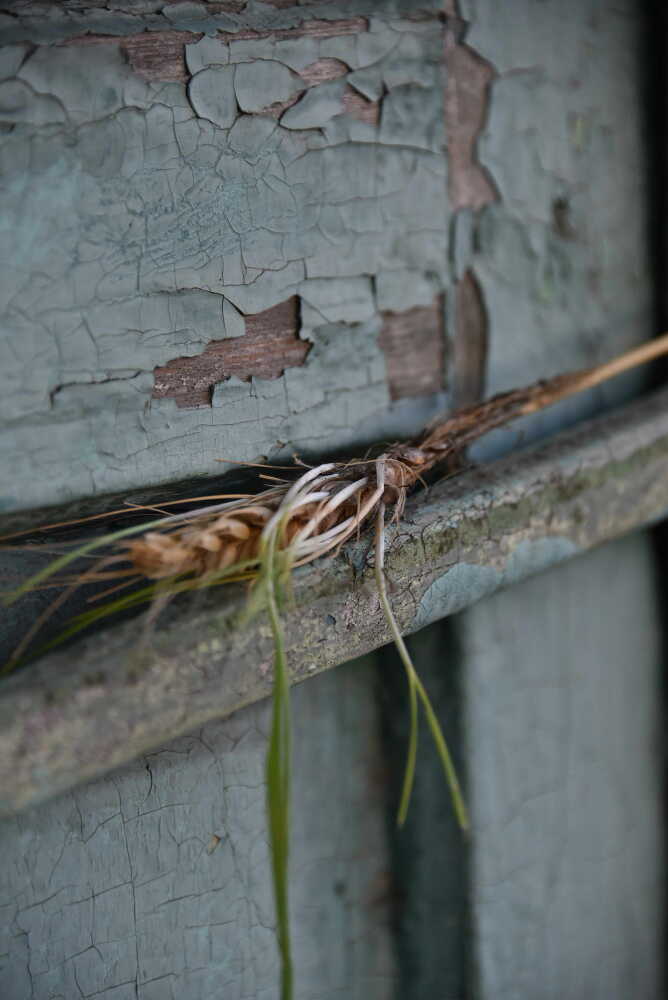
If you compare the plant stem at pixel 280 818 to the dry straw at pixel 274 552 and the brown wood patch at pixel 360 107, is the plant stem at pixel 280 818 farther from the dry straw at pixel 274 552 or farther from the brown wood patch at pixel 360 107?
the brown wood patch at pixel 360 107

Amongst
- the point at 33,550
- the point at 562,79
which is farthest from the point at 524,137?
the point at 33,550

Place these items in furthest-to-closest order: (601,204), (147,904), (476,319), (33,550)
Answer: (601,204) < (476,319) < (147,904) < (33,550)

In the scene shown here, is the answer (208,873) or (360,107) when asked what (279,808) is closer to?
(208,873)

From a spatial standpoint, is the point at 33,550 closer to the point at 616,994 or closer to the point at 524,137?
the point at 524,137

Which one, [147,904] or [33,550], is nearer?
[33,550]

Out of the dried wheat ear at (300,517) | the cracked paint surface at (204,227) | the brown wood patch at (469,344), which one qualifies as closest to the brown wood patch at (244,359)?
the cracked paint surface at (204,227)

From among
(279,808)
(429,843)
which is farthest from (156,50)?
(429,843)

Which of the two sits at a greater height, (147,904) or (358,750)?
(358,750)

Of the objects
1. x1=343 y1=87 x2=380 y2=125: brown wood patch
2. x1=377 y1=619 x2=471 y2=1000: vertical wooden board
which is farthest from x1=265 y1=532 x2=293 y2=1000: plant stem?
x1=343 y1=87 x2=380 y2=125: brown wood patch
